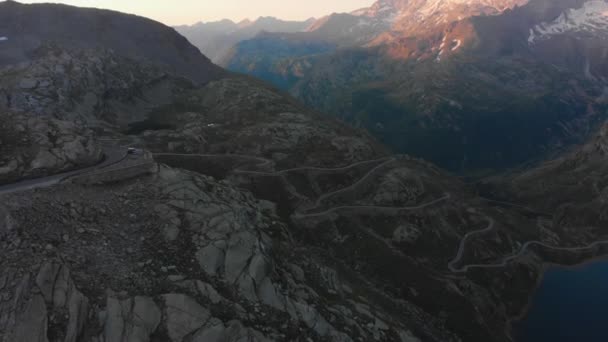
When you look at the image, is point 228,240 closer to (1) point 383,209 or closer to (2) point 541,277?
(1) point 383,209

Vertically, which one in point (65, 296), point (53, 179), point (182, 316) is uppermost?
point (53, 179)

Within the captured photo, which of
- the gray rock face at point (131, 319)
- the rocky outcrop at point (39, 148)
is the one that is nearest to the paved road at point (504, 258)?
the gray rock face at point (131, 319)

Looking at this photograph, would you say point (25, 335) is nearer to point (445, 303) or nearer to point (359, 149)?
point (445, 303)

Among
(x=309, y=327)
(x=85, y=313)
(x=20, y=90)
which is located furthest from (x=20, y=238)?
(x=20, y=90)

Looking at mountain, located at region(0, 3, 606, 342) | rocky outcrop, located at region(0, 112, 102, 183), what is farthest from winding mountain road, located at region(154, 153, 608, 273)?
rocky outcrop, located at region(0, 112, 102, 183)

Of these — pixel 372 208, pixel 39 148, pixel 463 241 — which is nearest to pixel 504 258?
pixel 463 241

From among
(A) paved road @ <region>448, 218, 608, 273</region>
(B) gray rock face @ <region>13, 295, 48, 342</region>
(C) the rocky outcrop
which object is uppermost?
(C) the rocky outcrop

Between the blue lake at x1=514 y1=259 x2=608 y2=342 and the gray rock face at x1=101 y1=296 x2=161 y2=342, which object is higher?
the gray rock face at x1=101 y1=296 x2=161 y2=342

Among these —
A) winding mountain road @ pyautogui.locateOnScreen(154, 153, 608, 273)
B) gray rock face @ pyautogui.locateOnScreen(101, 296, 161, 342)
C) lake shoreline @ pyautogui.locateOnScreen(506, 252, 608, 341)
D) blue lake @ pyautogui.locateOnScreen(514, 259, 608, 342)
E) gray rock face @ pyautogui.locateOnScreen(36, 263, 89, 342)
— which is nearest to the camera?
gray rock face @ pyautogui.locateOnScreen(36, 263, 89, 342)

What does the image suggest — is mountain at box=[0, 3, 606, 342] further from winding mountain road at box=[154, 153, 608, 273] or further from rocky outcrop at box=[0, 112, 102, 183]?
winding mountain road at box=[154, 153, 608, 273]
